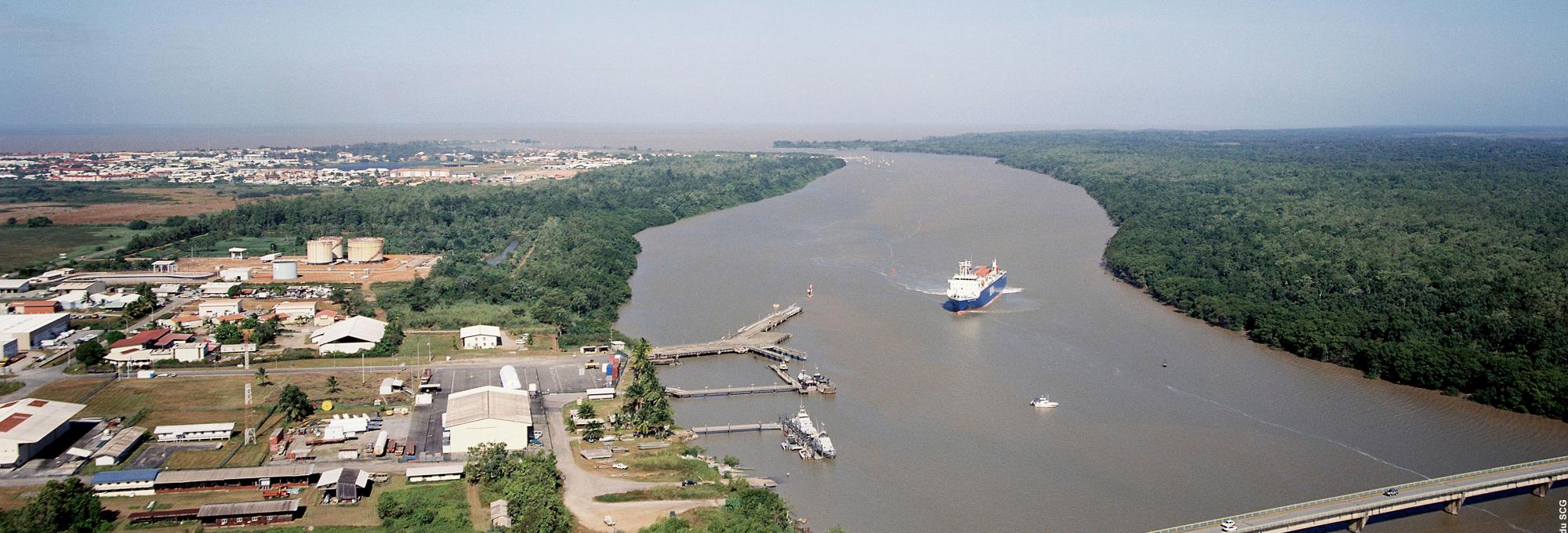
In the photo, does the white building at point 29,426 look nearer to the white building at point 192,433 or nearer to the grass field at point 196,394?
the grass field at point 196,394

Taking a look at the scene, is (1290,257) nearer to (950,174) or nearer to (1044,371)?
(1044,371)

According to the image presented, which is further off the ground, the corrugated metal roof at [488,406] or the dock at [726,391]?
the corrugated metal roof at [488,406]

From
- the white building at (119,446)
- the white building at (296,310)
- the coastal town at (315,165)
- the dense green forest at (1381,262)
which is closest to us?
the white building at (119,446)

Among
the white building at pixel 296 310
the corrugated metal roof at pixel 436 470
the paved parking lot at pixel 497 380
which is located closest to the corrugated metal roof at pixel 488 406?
the paved parking lot at pixel 497 380

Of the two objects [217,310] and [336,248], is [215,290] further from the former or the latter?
[336,248]

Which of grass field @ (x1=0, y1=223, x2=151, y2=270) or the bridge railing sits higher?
grass field @ (x1=0, y1=223, x2=151, y2=270)

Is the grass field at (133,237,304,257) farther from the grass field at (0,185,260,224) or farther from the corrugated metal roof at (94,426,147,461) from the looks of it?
the corrugated metal roof at (94,426,147,461)

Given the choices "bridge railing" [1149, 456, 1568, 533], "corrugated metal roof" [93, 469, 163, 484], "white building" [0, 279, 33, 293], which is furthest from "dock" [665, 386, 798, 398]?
"white building" [0, 279, 33, 293]
